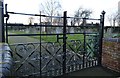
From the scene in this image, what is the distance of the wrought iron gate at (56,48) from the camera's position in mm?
3166

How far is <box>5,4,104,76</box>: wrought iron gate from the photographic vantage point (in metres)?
3.17

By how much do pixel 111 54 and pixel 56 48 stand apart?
5.32 ft

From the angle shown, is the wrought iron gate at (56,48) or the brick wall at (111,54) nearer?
the wrought iron gate at (56,48)

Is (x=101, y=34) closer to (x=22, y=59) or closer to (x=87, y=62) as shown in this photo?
(x=87, y=62)

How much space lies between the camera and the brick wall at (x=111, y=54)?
4.25 metres

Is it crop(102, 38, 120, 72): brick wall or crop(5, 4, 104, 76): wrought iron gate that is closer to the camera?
crop(5, 4, 104, 76): wrought iron gate

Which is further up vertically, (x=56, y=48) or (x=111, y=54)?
(x=56, y=48)

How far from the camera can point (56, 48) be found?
371 centimetres

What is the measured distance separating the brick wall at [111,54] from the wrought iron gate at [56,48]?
0.18m

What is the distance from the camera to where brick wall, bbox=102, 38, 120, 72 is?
425cm

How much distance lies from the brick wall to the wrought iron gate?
0.18 meters

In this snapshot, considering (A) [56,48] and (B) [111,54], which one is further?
(B) [111,54]

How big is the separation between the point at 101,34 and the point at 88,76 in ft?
4.77

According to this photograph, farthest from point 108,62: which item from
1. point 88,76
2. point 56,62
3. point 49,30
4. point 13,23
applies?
point 13,23
